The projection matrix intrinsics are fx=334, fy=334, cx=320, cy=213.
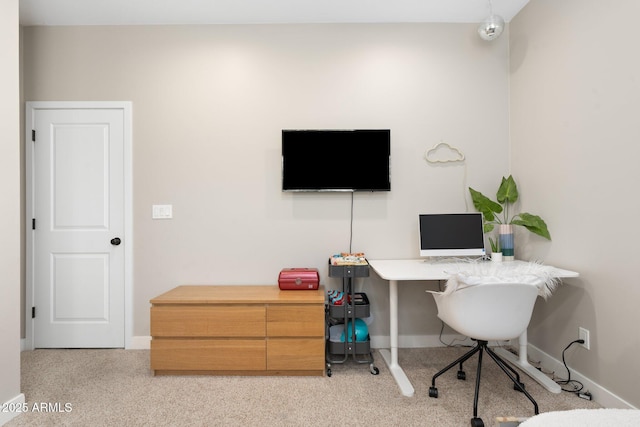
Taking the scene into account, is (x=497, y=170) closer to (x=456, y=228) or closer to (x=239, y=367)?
(x=456, y=228)

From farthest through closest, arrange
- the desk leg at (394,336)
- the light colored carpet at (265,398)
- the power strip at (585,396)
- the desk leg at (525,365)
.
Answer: the desk leg at (394,336), the desk leg at (525,365), the power strip at (585,396), the light colored carpet at (265,398)

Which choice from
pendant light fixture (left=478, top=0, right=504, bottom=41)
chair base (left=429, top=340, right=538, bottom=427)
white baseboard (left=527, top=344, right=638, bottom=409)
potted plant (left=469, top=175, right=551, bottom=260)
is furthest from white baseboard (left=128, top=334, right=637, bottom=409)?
pendant light fixture (left=478, top=0, right=504, bottom=41)

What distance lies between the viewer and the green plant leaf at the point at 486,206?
264cm

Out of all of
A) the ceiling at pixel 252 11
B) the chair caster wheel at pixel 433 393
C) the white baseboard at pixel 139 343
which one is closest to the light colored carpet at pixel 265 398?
the chair caster wheel at pixel 433 393

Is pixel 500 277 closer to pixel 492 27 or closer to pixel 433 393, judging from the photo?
pixel 433 393

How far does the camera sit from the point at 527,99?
8.61 feet

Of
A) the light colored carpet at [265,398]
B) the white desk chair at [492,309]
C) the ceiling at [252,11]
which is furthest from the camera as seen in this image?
the ceiling at [252,11]

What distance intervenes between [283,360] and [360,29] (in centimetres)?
271

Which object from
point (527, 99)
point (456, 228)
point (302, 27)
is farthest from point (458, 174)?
point (302, 27)

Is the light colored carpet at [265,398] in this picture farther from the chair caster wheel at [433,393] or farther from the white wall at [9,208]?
the white wall at [9,208]

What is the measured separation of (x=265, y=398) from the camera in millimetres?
2064

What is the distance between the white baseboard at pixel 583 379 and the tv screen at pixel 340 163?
169cm

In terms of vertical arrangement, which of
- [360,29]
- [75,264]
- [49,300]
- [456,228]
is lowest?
[49,300]

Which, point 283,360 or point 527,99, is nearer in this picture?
point 283,360
